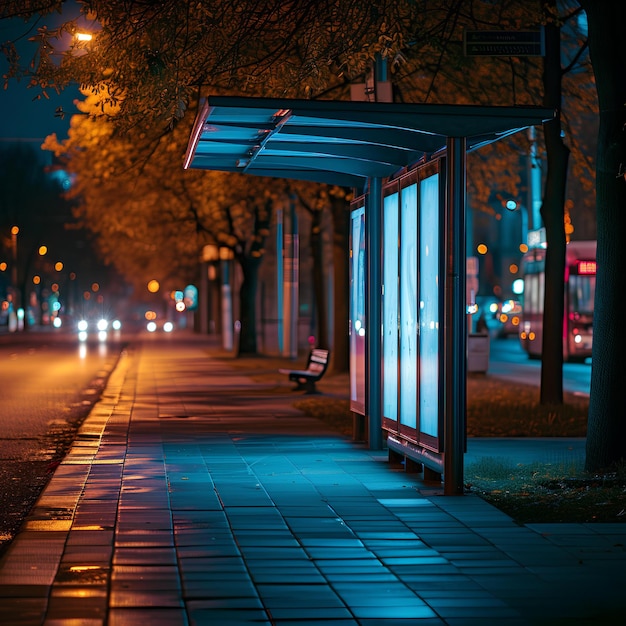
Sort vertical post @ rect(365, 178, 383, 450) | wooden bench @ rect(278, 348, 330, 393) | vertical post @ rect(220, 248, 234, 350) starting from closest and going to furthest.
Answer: vertical post @ rect(365, 178, 383, 450) → wooden bench @ rect(278, 348, 330, 393) → vertical post @ rect(220, 248, 234, 350)

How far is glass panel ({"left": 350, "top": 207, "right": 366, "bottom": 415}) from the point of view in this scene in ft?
48.8

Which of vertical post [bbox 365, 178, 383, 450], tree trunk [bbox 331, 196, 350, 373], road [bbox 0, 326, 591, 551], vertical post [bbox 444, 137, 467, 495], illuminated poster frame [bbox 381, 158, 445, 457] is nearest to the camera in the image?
vertical post [bbox 444, 137, 467, 495]

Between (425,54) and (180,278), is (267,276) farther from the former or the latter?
(425,54)

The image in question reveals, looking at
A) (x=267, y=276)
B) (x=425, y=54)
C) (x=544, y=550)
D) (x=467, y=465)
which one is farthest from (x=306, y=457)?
(x=267, y=276)

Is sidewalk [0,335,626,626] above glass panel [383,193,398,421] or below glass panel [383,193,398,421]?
below

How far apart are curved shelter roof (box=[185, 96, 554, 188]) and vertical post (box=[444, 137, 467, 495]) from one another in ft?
1.09

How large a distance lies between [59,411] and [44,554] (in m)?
13.4

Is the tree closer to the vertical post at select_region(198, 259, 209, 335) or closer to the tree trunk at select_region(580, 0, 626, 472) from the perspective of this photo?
the tree trunk at select_region(580, 0, 626, 472)

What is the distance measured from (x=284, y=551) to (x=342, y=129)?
4345 millimetres

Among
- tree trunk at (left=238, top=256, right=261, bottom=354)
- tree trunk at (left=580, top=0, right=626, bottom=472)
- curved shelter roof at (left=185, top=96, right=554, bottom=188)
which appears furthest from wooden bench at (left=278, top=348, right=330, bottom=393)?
tree trunk at (left=238, top=256, right=261, bottom=354)

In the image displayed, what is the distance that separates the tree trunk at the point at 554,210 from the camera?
61.5 ft

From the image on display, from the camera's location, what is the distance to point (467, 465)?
13.1 meters

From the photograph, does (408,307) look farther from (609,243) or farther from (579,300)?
(579,300)

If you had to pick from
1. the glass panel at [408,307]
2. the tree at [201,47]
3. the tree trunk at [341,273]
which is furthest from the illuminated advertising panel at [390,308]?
the tree trunk at [341,273]
